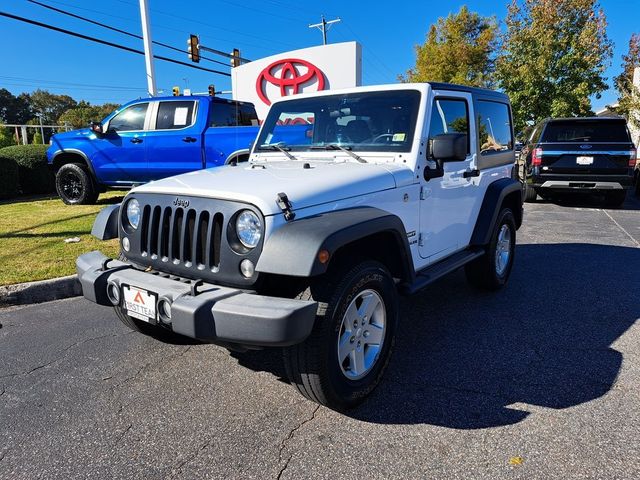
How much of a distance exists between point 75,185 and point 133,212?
770 cm

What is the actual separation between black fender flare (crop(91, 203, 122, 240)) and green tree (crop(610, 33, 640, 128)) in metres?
19.9

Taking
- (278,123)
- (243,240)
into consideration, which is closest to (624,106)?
(278,123)

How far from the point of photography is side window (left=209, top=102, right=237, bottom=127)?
28.3 feet

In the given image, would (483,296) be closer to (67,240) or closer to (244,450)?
(244,450)

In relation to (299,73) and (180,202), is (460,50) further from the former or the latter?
(180,202)

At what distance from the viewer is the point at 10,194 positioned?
1100 cm

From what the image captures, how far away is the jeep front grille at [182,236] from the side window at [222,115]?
6161 mm

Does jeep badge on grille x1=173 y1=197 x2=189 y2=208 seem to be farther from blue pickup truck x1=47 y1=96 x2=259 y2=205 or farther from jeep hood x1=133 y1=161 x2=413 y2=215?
blue pickup truck x1=47 y1=96 x2=259 y2=205

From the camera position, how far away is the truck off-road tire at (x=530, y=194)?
11.4m

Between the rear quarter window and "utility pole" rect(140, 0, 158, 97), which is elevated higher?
"utility pole" rect(140, 0, 158, 97)

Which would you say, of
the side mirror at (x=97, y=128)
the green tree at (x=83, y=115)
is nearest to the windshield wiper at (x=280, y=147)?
the side mirror at (x=97, y=128)

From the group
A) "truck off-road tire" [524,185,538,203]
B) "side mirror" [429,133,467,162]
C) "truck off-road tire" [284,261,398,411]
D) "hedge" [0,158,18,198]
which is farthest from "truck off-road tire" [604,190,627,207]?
"hedge" [0,158,18,198]

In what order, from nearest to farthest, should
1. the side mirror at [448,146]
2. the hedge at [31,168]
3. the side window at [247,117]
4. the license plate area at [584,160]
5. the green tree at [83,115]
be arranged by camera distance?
1. the side mirror at [448,146]
2. the side window at [247,117]
3. the license plate area at [584,160]
4. the hedge at [31,168]
5. the green tree at [83,115]

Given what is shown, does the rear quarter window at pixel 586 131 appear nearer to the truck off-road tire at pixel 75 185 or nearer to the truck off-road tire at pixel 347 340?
the truck off-road tire at pixel 347 340
